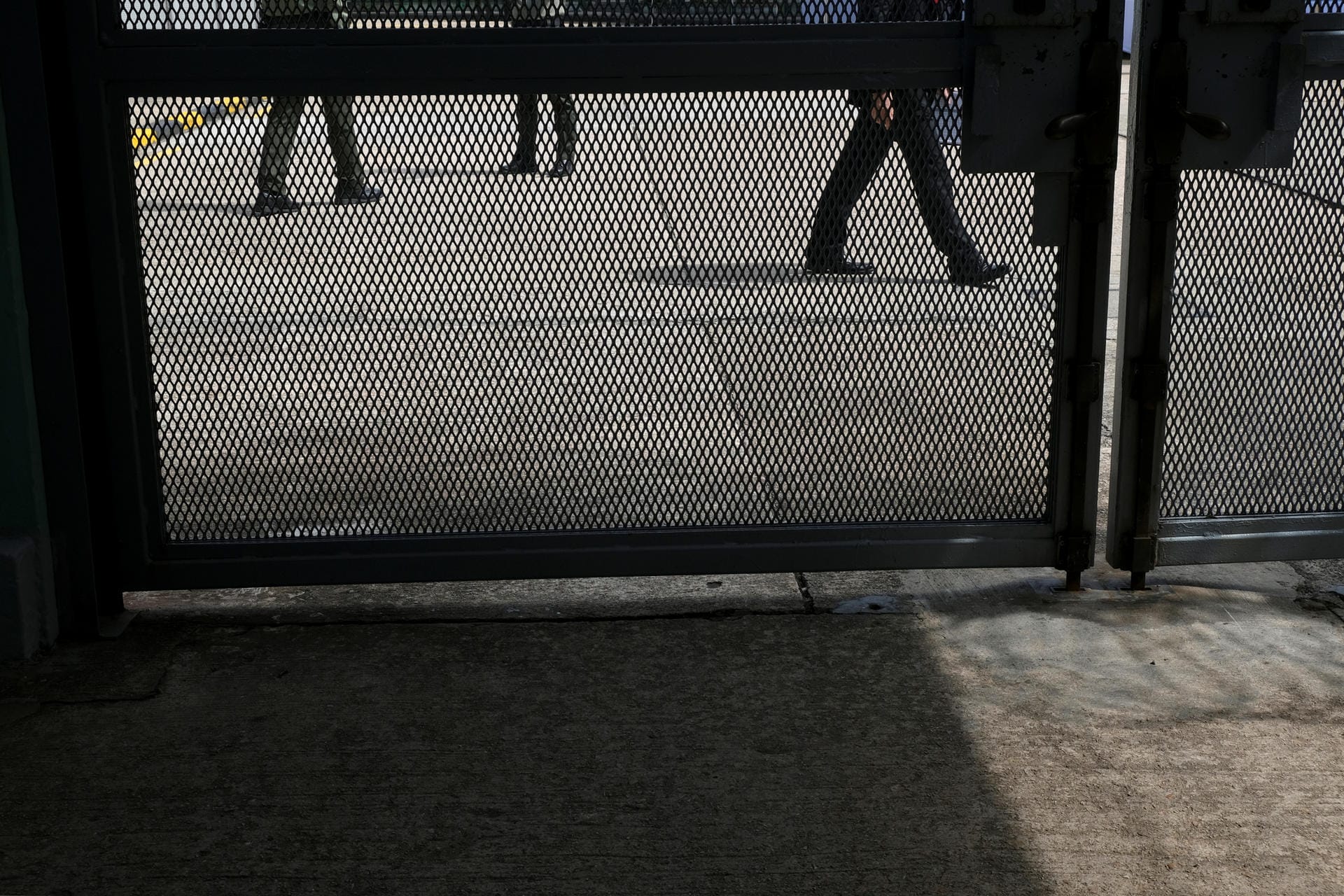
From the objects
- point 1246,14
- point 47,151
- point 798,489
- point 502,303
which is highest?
point 1246,14

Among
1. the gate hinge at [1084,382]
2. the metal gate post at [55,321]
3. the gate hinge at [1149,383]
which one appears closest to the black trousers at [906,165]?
the gate hinge at [1084,382]

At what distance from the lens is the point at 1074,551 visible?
343 cm

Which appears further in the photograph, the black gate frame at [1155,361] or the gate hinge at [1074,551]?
the gate hinge at [1074,551]

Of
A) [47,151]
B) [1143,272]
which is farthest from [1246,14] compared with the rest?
[47,151]

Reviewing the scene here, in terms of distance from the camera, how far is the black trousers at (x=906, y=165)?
3.12m

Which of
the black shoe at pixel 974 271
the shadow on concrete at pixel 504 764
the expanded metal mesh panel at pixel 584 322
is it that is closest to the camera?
the shadow on concrete at pixel 504 764

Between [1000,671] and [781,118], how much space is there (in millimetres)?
1289

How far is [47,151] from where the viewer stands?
3029mm

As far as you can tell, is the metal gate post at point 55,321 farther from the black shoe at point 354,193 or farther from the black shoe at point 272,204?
the black shoe at point 354,193

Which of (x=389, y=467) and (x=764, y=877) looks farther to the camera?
(x=389, y=467)

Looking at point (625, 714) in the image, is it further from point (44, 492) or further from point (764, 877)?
point (44, 492)

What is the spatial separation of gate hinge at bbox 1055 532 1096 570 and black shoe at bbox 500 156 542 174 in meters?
1.51

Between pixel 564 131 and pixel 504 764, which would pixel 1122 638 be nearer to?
pixel 504 764

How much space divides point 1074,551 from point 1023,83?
1099mm
